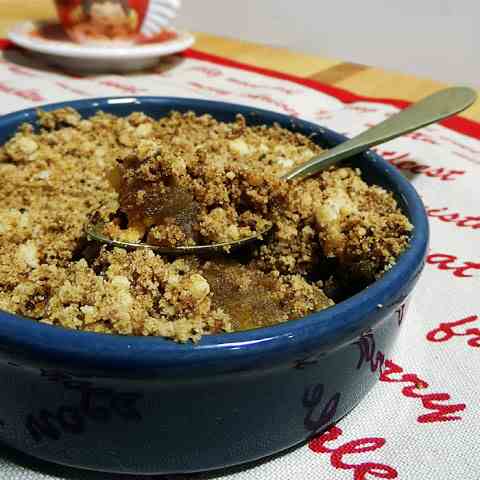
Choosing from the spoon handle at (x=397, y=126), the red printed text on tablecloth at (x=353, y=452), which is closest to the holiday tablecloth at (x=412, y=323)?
the red printed text on tablecloth at (x=353, y=452)

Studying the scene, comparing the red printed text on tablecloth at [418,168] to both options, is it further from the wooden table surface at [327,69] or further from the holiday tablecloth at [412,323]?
the wooden table surface at [327,69]

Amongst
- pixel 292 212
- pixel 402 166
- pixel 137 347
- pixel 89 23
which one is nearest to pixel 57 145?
pixel 292 212

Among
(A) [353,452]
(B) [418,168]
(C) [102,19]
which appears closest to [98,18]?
(C) [102,19]

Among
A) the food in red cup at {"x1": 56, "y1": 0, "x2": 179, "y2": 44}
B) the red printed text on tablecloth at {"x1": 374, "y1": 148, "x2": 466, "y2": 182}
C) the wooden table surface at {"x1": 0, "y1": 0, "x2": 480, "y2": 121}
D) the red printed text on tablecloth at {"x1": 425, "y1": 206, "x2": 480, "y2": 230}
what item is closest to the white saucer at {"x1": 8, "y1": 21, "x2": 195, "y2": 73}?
the food in red cup at {"x1": 56, "y1": 0, "x2": 179, "y2": 44}

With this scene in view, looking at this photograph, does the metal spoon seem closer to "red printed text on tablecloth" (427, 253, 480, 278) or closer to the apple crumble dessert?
the apple crumble dessert

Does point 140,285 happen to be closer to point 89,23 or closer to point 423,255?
point 423,255
